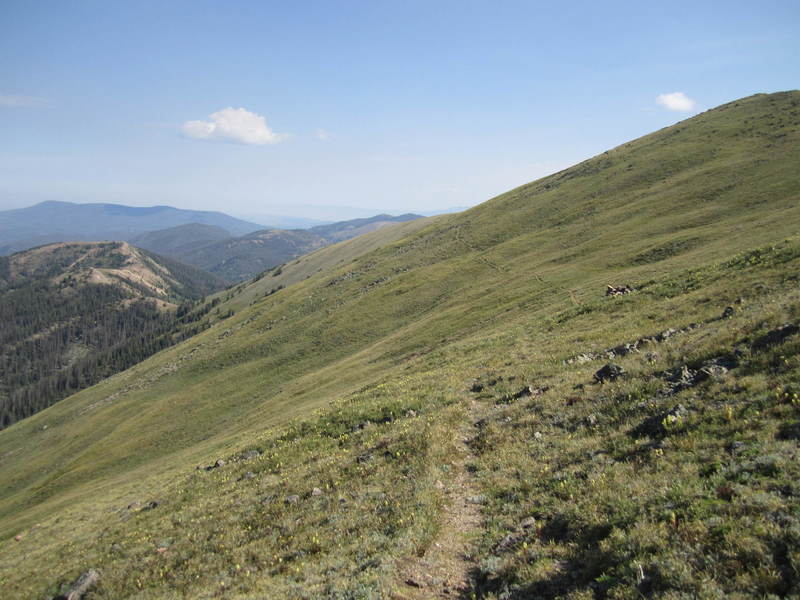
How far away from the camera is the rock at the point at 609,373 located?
55.3 ft

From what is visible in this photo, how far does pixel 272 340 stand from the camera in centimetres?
7794

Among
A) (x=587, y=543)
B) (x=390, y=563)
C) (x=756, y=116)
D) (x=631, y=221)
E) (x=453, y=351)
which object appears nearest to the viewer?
(x=587, y=543)

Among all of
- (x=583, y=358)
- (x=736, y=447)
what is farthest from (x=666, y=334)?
(x=736, y=447)

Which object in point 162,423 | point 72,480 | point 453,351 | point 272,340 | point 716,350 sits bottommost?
point 72,480

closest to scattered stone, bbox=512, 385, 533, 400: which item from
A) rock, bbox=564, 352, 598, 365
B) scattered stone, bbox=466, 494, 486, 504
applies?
rock, bbox=564, 352, 598, 365

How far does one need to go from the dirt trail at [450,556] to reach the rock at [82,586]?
13.7 metres

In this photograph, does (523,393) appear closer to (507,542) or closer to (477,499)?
(477,499)

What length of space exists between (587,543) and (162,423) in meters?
69.2

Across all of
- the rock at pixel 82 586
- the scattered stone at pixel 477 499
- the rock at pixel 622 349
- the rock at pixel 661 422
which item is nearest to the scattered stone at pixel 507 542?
the scattered stone at pixel 477 499

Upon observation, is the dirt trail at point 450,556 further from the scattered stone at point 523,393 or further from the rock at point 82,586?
the rock at point 82,586

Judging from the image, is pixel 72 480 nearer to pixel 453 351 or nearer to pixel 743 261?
pixel 453 351

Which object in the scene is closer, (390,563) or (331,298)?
(390,563)

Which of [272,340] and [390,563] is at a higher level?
[390,563]

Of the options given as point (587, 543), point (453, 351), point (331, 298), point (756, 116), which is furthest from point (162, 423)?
point (756, 116)
